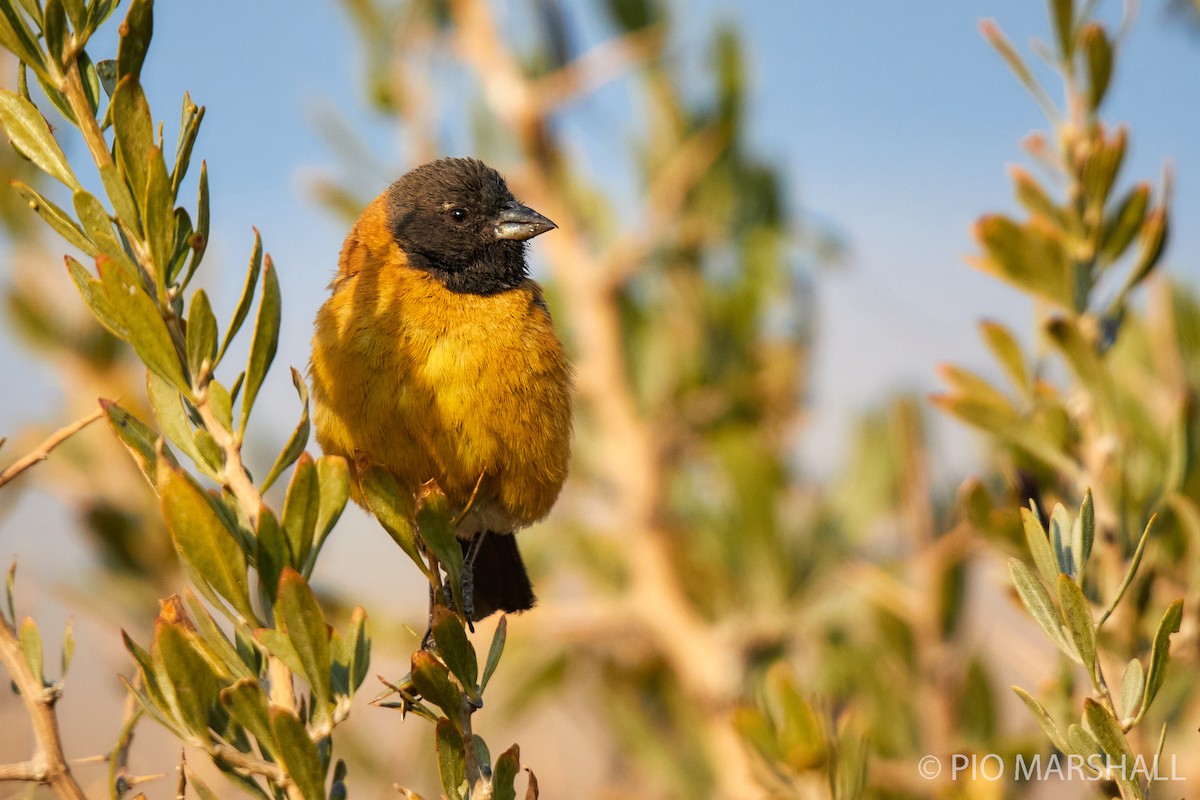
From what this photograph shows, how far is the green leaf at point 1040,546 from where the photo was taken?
1.23 meters

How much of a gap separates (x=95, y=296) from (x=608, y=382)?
128 inches

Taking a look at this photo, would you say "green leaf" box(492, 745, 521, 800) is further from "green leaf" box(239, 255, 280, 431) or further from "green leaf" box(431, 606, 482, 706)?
"green leaf" box(239, 255, 280, 431)

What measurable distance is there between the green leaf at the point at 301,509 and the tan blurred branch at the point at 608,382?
2.99m

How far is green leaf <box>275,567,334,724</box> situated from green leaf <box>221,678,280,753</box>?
5 cm

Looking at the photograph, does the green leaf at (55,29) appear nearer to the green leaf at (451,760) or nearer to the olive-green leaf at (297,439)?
the olive-green leaf at (297,439)

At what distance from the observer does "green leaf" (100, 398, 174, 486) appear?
1.20 metres

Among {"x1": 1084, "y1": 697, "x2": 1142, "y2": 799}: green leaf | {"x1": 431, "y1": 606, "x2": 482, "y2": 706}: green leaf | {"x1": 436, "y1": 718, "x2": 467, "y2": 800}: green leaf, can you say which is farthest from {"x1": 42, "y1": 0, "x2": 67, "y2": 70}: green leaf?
{"x1": 1084, "y1": 697, "x2": 1142, "y2": 799}: green leaf

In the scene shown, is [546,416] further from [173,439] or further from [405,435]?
[173,439]

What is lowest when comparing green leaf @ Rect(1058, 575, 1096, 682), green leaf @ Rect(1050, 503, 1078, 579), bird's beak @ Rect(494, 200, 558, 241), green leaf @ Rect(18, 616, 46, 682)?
green leaf @ Rect(1058, 575, 1096, 682)

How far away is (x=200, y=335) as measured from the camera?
1.25m

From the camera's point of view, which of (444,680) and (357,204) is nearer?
(444,680)

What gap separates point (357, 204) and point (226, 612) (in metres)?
3.36

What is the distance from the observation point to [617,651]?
4.50 meters

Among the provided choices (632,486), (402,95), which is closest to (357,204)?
(402,95)
